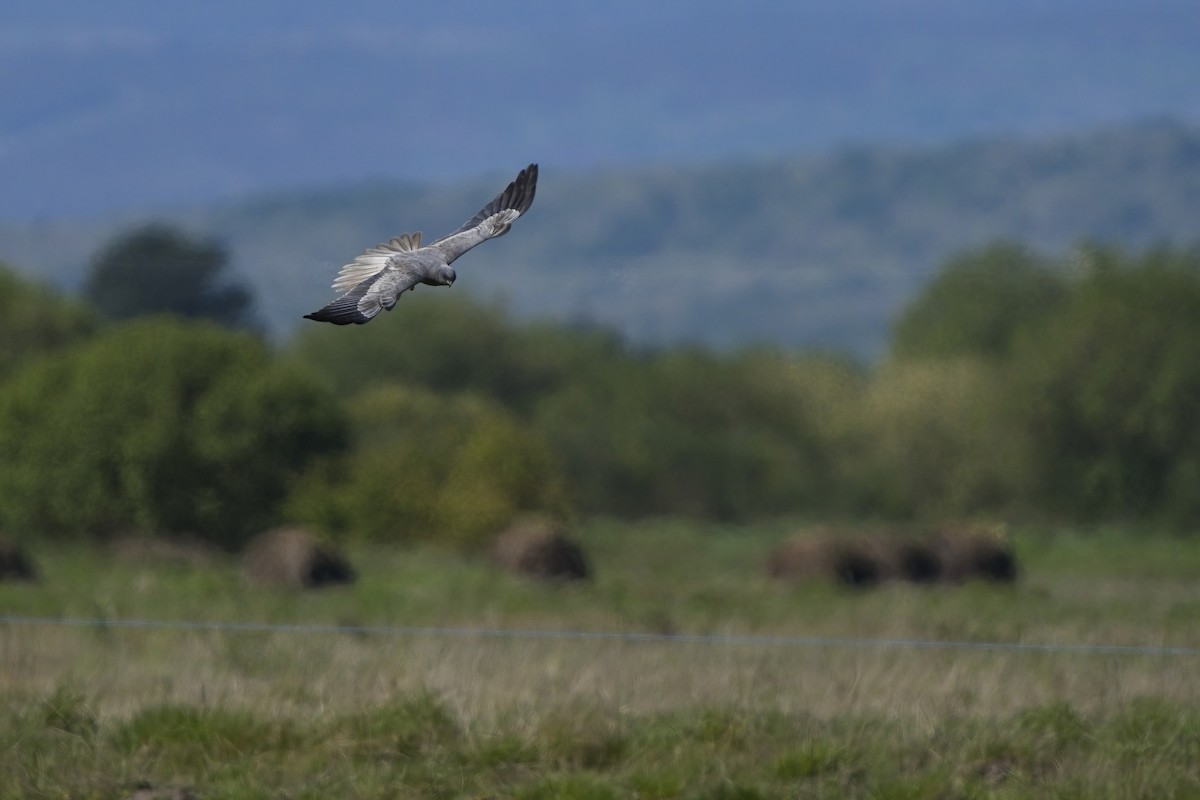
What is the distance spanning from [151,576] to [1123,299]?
1437 inches

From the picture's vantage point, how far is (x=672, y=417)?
68312mm

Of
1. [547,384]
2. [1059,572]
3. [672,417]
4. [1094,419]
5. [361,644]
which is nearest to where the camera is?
[361,644]

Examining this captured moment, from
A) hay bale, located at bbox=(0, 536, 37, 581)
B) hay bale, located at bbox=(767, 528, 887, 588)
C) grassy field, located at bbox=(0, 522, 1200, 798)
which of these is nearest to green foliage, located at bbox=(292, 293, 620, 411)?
hay bale, located at bbox=(767, 528, 887, 588)

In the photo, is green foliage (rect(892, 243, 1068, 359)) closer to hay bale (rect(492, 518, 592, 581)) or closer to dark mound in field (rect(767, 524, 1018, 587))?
dark mound in field (rect(767, 524, 1018, 587))

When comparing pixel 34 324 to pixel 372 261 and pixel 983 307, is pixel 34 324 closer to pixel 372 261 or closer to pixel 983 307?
pixel 983 307

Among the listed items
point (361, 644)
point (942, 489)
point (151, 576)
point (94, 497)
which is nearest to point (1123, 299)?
point (942, 489)

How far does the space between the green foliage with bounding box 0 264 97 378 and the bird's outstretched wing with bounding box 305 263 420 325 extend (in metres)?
44.0

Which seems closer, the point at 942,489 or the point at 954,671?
the point at 954,671

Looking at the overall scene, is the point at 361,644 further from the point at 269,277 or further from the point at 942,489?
the point at 942,489

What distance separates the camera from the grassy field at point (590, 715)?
10398 millimetres

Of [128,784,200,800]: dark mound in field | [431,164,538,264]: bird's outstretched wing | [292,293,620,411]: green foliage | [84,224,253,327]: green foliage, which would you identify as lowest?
[128,784,200,800]: dark mound in field

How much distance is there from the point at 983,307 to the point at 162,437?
48.9m

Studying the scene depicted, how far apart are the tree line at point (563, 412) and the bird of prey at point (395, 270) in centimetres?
1230

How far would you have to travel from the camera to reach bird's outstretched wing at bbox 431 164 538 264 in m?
7.39
